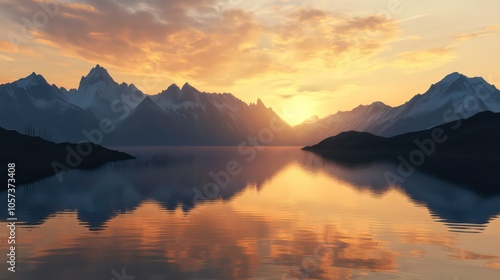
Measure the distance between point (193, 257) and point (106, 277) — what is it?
7.39 meters

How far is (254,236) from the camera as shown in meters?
43.7

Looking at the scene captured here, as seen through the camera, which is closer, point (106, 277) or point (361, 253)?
point (106, 277)

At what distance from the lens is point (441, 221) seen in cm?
5300

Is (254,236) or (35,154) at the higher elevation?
(35,154)

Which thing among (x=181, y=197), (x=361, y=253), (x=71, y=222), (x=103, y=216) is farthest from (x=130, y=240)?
(x=181, y=197)

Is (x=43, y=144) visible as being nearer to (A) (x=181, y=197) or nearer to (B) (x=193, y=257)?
(A) (x=181, y=197)

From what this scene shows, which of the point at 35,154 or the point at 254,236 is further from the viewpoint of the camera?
the point at 35,154

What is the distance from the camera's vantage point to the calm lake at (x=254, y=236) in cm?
3128

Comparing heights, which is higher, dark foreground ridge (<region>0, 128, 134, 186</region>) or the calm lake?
dark foreground ridge (<region>0, 128, 134, 186</region>)

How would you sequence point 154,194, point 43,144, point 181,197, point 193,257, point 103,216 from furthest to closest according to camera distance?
point 43,144 → point 154,194 → point 181,197 → point 103,216 → point 193,257

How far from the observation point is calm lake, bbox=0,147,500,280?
1232 inches

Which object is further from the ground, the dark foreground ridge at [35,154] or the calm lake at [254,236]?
the dark foreground ridge at [35,154]

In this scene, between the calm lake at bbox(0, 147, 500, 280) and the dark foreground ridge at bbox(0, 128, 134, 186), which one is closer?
the calm lake at bbox(0, 147, 500, 280)

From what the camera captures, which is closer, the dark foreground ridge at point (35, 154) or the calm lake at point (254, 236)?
the calm lake at point (254, 236)
